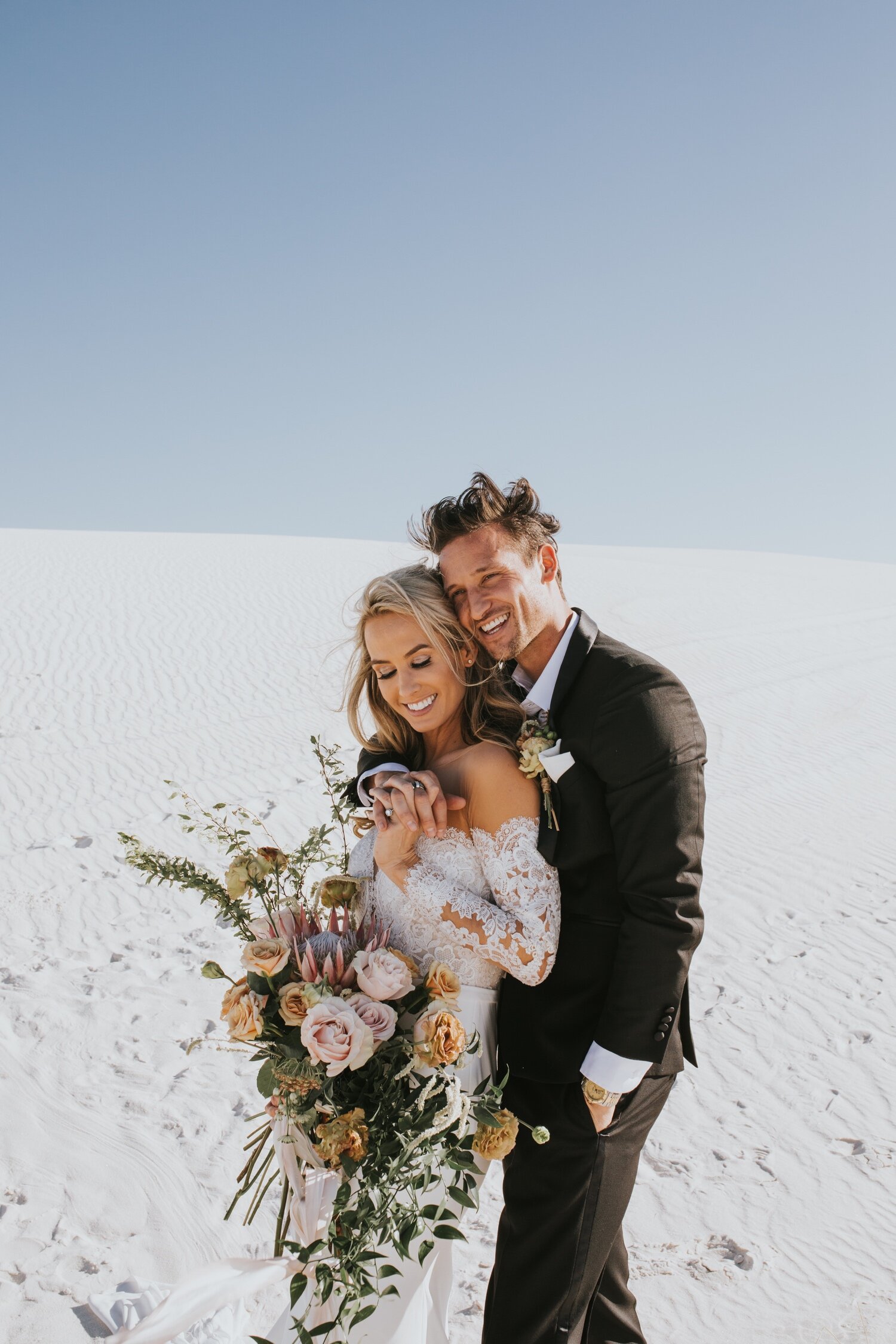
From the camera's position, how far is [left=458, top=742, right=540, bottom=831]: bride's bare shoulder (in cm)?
253

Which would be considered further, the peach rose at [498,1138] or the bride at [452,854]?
the bride at [452,854]

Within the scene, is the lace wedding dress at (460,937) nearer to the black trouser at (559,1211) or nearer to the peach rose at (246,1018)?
the black trouser at (559,1211)

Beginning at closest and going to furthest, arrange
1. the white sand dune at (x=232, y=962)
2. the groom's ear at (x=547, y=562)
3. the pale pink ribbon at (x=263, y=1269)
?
the pale pink ribbon at (x=263, y=1269) → the groom's ear at (x=547, y=562) → the white sand dune at (x=232, y=962)

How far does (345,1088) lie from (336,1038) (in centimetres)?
22

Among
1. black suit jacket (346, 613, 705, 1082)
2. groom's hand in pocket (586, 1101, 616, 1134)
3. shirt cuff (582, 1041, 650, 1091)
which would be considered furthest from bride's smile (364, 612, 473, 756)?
groom's hand in pocket (586, 1101, 616, 1134)

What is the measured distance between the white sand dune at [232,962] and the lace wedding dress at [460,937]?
1.37 metres

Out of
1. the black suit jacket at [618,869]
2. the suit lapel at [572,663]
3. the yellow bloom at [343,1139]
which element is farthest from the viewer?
the suit lapel at [572,663]

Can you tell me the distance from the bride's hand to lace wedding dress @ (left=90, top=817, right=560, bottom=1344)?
0.11 feet

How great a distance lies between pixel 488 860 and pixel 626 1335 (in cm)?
170

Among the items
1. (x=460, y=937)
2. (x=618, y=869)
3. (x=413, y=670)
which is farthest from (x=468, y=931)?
(x=413, y=670)

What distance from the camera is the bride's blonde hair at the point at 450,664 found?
277 centimetres

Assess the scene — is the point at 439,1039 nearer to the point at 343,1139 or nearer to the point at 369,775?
the point at 343,1139

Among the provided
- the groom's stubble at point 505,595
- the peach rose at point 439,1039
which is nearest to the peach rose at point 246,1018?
the peach rose at point 439,1039

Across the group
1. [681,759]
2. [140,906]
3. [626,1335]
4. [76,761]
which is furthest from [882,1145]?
[76,761]
